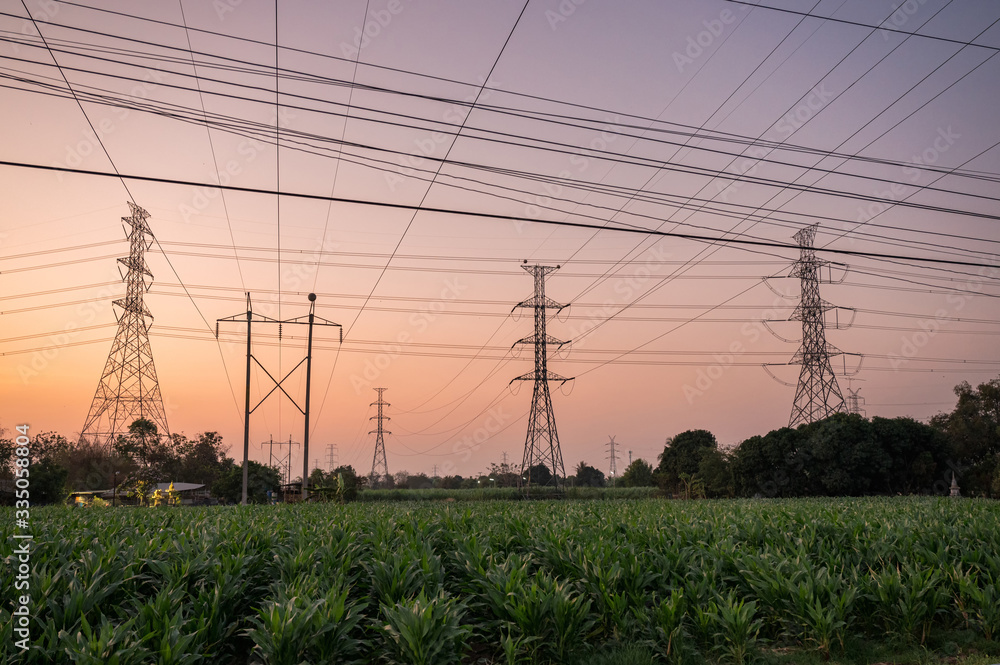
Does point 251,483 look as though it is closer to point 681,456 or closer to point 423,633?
point 681,456

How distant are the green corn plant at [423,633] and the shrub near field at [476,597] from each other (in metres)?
0.02

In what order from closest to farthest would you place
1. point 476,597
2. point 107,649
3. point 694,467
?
1. point 107,649
2. point 476,597
3. point 694,467

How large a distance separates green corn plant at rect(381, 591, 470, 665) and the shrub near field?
0.02m

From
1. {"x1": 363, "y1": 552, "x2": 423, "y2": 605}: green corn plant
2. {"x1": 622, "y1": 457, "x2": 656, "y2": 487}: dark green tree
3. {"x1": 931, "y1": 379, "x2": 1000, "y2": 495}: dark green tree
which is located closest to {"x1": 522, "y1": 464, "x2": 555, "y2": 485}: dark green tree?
{"x1": 622, "y1": 457, "x2": 656, "y2": 487}: dark green tree

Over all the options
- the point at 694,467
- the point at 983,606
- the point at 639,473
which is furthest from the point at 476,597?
the point at 639,473

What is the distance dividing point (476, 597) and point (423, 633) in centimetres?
322

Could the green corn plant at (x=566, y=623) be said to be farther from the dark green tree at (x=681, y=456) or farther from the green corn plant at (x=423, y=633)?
the dark green tree at (x=681, y=456)

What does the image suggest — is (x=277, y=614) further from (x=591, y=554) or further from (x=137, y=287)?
(x=137, y=287)

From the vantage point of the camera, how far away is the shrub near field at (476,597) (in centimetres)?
754

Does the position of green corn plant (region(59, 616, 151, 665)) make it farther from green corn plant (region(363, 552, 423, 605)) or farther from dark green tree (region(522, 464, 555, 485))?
dark green tree (region(522, 464, 555, 485))

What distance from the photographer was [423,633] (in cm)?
746

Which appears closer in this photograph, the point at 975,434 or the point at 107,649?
the point at 107,649

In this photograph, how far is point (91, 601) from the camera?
329 inches

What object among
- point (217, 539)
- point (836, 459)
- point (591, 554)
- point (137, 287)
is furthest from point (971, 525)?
point (137, 287)
